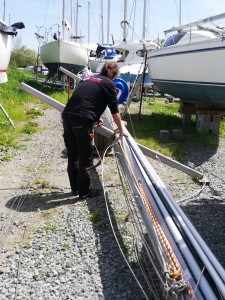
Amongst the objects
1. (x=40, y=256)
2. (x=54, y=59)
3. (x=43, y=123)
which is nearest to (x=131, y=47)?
(x=54, y=59)

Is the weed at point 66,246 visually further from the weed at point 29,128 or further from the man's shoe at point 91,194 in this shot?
the weed at point 29,128

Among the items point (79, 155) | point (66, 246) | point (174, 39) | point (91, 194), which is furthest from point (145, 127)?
point (66, 246)

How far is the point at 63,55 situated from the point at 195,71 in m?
13.9

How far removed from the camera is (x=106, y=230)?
13.5ft

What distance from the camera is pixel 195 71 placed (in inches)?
332

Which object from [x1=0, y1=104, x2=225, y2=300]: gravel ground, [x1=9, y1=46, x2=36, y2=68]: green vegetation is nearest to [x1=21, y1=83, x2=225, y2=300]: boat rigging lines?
[x1=0, y1=104, x2=225, y2=300]: gravel ground

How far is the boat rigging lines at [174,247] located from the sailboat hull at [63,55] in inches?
707

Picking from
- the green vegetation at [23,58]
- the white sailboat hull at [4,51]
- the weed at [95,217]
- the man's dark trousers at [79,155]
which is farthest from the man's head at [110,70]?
the green vegetation at [23,58]

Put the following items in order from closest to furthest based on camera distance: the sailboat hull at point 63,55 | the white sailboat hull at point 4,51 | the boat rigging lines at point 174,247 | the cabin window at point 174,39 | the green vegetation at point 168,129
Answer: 1. the boat rigging lines at point 174,247
2. the green vegetation at point 168,129
3. the white sailboat hull at point 4,51
4. the cabin window at point 174,39
5. the sailboat hull at point 63,55

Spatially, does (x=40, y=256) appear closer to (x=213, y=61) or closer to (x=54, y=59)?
(x=213, y=61)

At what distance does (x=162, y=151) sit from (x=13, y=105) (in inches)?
280

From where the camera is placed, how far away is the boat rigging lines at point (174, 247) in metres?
2.27

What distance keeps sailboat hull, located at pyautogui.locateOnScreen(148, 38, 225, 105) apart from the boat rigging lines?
14.5 ft

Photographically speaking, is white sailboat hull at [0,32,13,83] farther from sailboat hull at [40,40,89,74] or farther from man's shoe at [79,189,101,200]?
sailboat hull at [40,40,89,74]
